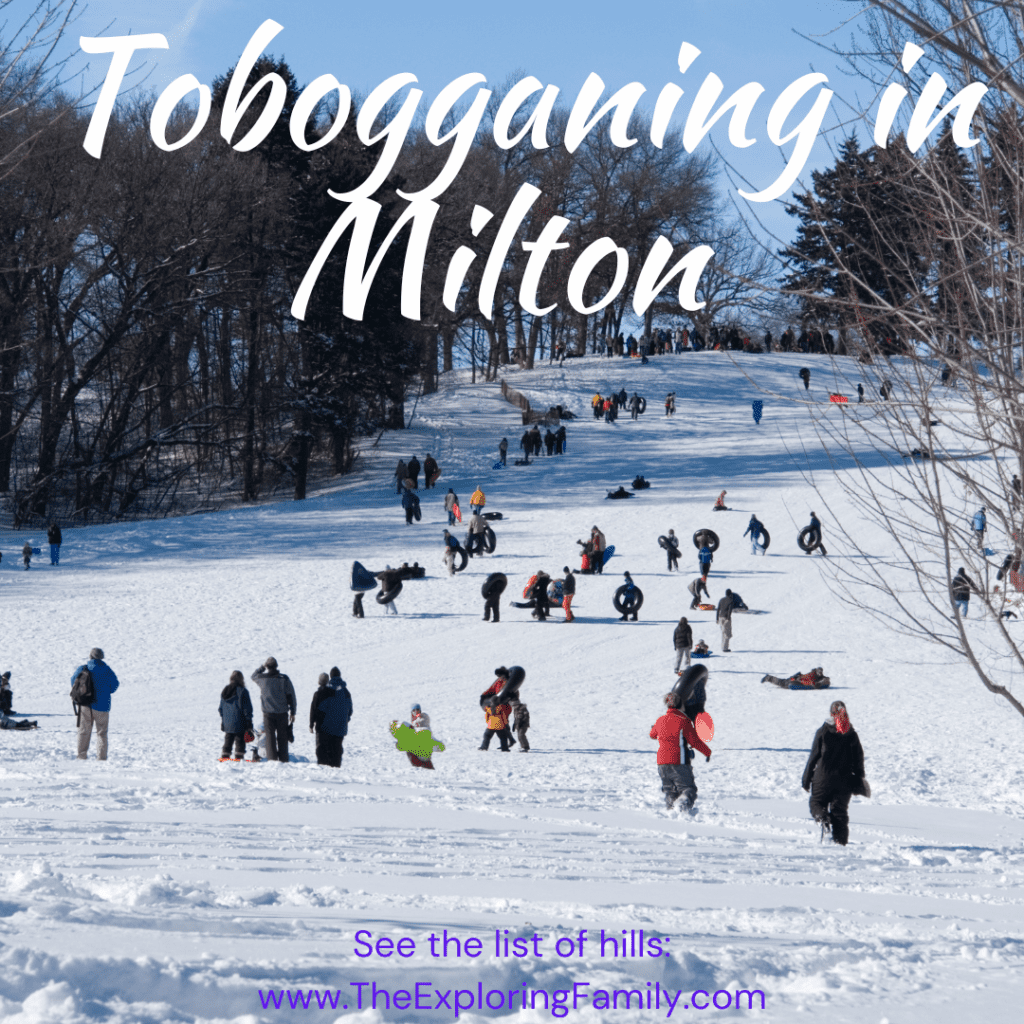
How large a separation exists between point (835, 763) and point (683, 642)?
1086cm

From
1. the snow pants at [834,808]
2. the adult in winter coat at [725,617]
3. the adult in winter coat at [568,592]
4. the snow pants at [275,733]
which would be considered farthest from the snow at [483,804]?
the snow pants at [275,733]

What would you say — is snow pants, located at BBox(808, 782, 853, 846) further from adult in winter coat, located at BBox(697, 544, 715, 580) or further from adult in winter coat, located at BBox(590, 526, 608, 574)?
adult in winter coat, located at BBox(590, 526, 608, 574)

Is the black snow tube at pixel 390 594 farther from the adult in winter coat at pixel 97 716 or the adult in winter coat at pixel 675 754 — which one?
the adult in winter coat at pixel 675 754

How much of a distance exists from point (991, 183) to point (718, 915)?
4397 mm

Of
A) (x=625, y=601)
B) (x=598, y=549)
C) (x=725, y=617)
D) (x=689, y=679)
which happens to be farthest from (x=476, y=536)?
(x=689, y=679)

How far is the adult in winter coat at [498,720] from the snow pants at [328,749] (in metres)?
2.41

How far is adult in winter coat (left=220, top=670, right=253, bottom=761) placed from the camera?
13.1 meters

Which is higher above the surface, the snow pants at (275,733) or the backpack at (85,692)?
the backpack at (85,692)

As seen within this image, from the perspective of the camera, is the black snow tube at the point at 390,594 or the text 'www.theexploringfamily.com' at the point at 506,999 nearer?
the text 'www.theexploringfamily.com' at the point at 506,999

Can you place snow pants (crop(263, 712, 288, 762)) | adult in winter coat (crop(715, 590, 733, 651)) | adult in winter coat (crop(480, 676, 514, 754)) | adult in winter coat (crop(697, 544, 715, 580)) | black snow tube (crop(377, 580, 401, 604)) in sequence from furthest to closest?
adult in winter coat (crop(697, 544, 715, 580))
black snow tube (crop(377, 580, 401, 604))
adult in winter coat (crop(715, 590, 733, 651))
adult in winter coat (crop(480, 676, 514, 754))
snow pants (crop(263, 712, 288, 762))

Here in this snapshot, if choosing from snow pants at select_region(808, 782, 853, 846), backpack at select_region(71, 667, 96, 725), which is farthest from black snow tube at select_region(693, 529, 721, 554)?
snow pants at select_region(808, 782, 853, 846)

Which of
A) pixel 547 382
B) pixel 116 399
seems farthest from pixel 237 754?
pixel 547 382

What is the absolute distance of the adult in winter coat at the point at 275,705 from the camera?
43.2 feet

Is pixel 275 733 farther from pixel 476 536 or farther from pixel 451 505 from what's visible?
pixel 451 505
